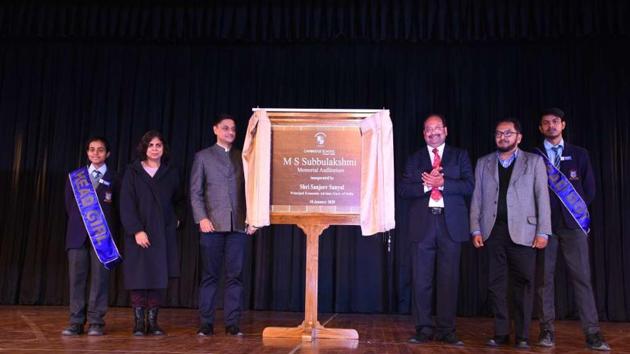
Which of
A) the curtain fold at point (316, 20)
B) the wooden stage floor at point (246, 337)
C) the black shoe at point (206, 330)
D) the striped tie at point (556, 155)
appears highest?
the curtain fold at point (316, 20)

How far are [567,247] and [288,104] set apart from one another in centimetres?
382

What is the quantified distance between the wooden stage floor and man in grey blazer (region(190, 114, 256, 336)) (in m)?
0.22

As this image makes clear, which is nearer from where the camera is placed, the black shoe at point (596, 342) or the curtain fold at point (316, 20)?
the black shoe at point (596, 342)

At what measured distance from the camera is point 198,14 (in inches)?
272

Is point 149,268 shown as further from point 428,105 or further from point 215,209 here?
point 428,105

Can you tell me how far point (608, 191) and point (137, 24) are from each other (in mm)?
5717

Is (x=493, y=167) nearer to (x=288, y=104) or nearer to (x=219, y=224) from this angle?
(x=219, y=224)

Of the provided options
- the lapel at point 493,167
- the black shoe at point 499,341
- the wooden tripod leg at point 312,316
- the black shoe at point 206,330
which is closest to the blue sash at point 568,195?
the lapel at point 493,167

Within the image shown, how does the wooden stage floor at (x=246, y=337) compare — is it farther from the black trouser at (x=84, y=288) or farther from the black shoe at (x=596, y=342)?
the black trouser at (x=84, y=288)

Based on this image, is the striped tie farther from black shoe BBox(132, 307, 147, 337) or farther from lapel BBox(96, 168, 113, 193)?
lapel BBox(96, 168, 113, 193)

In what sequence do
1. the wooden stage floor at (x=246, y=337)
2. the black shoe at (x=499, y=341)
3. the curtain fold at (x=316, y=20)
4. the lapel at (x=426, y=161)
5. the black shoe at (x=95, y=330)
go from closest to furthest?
the wooden stage floor at (x=246, y=337)
the black shoe at (x=499, y=341)
the black shoe at (x=95, y=330)
the lapel at (x=426, y=161)
the curtain fold at (x=316, y=20)

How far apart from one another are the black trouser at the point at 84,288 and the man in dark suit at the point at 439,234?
218 cm

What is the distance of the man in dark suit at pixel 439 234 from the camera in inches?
156

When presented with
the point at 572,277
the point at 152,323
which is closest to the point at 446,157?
the point at 572,277
